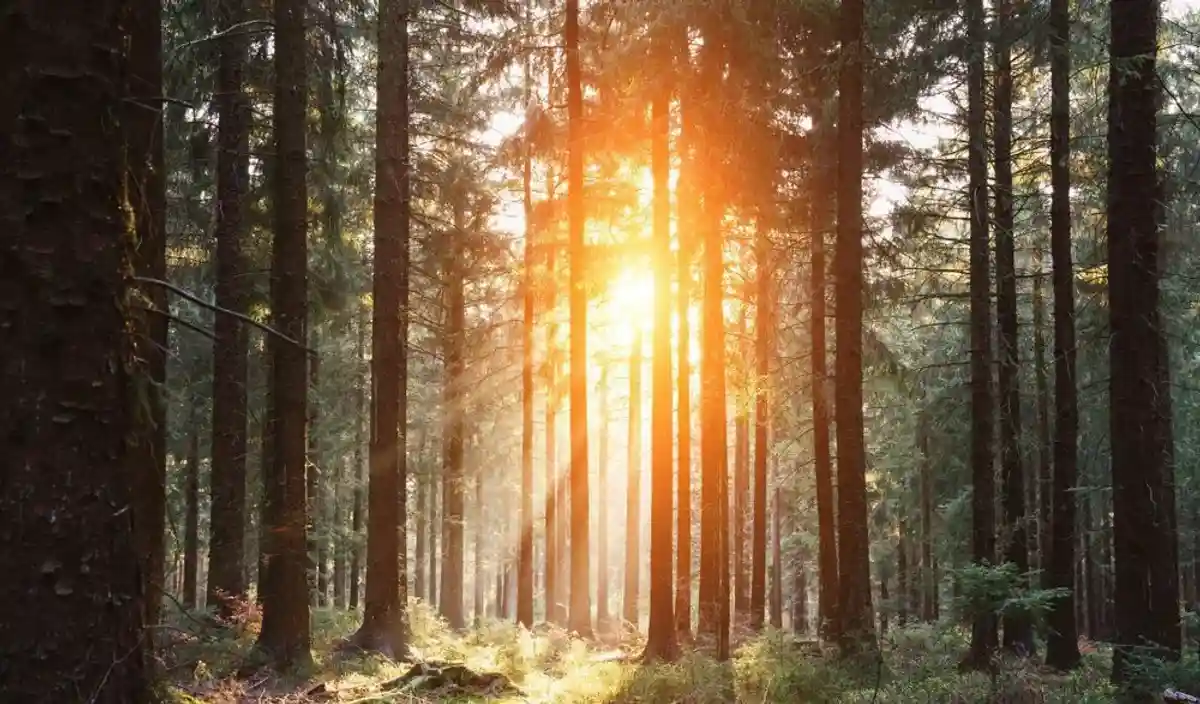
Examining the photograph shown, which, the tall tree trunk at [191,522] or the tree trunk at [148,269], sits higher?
the tree trunk at [148,269]

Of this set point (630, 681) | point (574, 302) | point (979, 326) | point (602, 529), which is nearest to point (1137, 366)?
point (979, 326)

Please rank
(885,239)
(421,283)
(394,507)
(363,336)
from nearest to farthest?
(394,507) < (885,239) < (421,283) < (363,336)

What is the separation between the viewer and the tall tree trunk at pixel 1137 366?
785 cm

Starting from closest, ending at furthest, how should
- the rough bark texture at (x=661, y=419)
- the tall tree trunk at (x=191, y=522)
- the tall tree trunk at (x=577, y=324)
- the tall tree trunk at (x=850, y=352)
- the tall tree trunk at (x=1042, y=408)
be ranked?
1. the tall tree trunk at (x=850, y=352)
2. the rough bark texture at (x=661, y=419)
3. the tall tree trunk at (x=577, y=324)
4. the tall tree trunk at (x=1042, y=408)
5. the tall tree trunk at (x=191, y=522)

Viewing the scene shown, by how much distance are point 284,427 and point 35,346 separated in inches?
299

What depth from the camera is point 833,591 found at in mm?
14922

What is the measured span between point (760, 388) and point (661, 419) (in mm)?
2603

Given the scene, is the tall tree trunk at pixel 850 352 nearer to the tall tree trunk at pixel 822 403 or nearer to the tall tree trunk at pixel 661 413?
the tall tree trunk at pixel 661 413

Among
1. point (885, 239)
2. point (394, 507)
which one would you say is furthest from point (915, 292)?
point (394, 507)

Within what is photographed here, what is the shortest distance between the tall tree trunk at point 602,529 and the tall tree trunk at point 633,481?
786 mm

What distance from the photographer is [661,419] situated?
1327 centimetres

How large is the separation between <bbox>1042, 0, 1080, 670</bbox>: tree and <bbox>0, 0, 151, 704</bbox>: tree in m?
12.9

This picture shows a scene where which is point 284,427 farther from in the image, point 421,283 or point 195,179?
point 421,283

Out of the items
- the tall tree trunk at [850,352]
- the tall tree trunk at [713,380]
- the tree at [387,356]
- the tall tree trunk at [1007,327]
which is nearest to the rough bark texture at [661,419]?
the tall tree trunk at [713,380]
